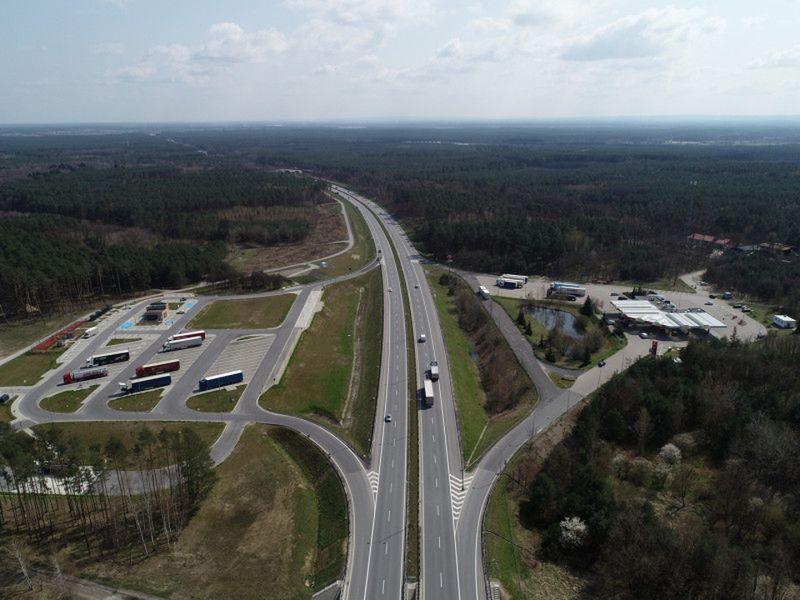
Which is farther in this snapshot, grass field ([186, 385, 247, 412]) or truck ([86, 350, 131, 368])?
truck ([86, 350, 131, 368])

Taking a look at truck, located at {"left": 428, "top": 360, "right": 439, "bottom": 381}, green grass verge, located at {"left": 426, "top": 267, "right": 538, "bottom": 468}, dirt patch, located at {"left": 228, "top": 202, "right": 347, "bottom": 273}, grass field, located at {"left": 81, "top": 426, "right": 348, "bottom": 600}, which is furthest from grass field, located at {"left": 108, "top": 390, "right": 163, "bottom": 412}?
dirt patch, located at {"left": 228, "top": 202, "right": 347, "bottom": 273}

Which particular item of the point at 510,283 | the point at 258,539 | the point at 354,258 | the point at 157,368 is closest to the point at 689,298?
the point at 510,283

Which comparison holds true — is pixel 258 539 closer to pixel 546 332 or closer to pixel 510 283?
pixel 546 332

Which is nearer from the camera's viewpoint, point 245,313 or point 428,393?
point 428,393

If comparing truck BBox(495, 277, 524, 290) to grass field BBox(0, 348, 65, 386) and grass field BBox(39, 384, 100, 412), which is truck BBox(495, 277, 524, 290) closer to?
grass field BBox(39, 384, 100, 412)

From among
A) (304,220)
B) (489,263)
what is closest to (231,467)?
(489,263)

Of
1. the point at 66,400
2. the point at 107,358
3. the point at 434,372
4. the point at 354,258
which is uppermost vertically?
the point at 354,258
